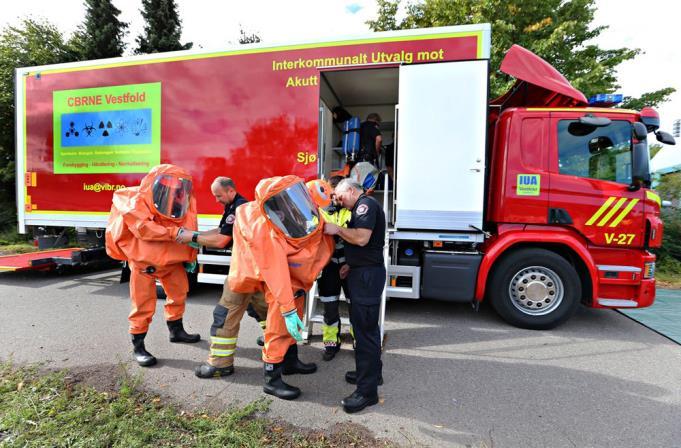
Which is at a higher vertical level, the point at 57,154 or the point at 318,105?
the point at 318,105

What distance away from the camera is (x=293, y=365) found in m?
3.05

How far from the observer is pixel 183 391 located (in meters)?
2.77

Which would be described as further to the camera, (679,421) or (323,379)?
(323,379)

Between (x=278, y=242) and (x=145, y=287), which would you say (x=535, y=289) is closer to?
(x=278, y=242)

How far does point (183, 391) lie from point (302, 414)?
3.24 ft

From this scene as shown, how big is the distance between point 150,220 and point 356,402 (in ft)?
7.12

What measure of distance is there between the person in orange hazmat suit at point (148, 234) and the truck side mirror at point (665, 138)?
4.82 m

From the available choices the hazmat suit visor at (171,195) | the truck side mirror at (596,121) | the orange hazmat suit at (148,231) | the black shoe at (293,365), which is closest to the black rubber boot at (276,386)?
the black shoe at (293,365)

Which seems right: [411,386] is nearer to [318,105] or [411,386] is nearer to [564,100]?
[318,105]

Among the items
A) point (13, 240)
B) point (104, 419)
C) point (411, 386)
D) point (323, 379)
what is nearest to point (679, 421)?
point (411, 386)

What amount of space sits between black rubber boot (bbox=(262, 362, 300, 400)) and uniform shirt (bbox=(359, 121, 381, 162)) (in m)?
3.19

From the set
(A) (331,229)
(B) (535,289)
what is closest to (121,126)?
(A) (331,229)

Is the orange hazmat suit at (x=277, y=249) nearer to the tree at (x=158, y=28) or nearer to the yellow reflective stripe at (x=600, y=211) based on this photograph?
the yellow reflective stripe at (x=600, y=211)

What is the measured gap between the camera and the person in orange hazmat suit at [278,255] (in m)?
2.44
